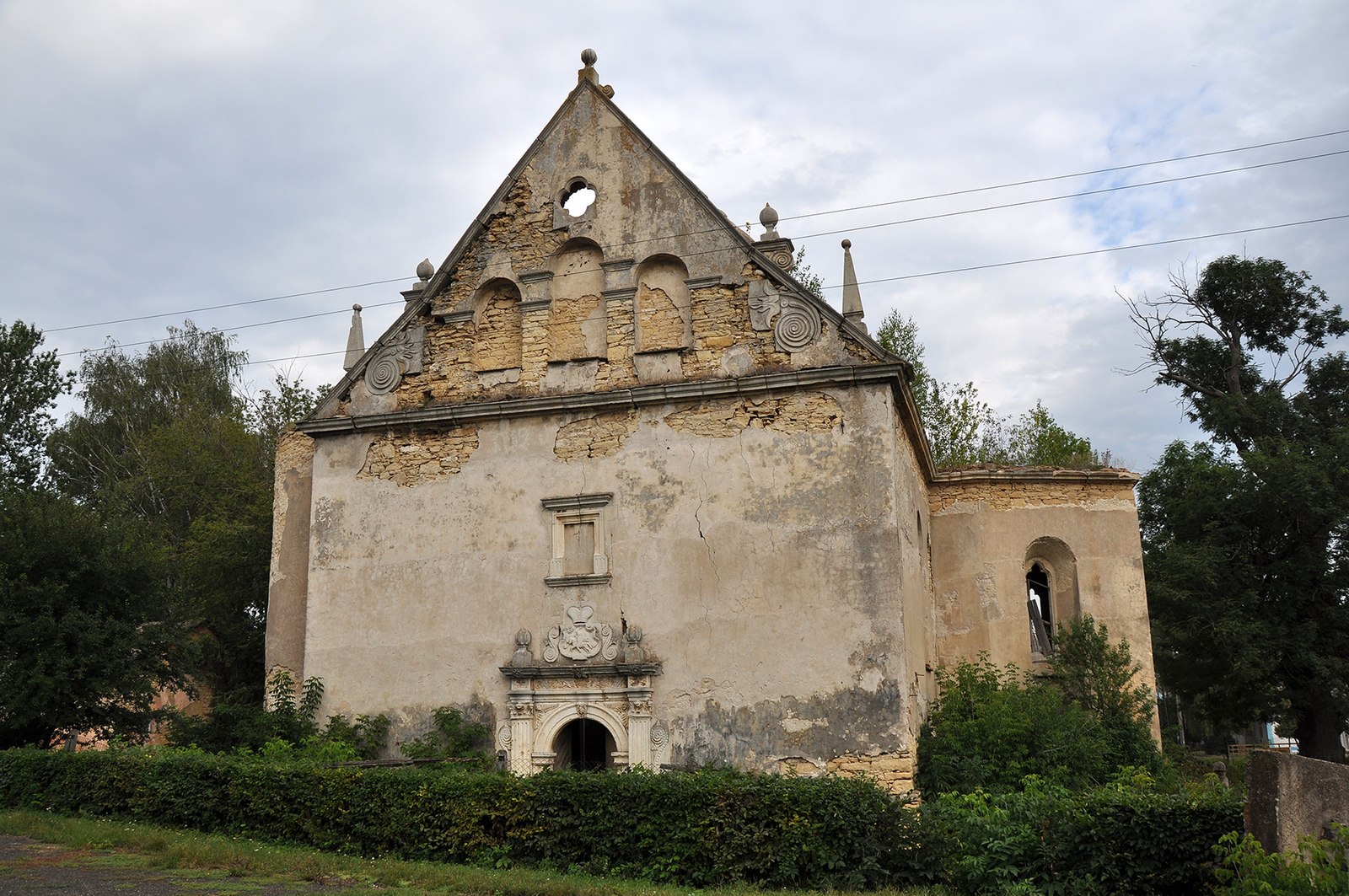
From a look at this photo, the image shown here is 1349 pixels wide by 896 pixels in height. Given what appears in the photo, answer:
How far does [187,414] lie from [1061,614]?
28677 mm

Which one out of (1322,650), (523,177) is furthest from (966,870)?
(1322,650)

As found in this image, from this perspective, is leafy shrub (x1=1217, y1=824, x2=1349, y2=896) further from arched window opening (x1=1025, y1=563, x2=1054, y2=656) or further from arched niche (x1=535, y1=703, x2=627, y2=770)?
arched window opening (x1=1025, y1=563, x2=1054, y2=656)

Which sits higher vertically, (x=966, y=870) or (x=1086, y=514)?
(x=1086, y=514)

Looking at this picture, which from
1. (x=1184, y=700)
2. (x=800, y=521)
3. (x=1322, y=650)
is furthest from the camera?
(x=1184, y=700)

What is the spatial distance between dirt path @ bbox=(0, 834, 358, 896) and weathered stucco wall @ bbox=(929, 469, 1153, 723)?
13.7m

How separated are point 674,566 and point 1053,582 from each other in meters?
9.36

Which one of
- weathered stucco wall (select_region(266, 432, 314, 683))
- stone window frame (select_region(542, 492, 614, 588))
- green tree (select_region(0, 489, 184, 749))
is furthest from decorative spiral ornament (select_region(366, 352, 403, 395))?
green tree (select_region(0, 489, 184, 749))

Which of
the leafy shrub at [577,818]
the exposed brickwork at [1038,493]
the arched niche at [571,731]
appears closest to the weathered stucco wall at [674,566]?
the arched niche at [571,731]

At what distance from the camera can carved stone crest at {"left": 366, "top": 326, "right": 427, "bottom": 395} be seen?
18.6 metres

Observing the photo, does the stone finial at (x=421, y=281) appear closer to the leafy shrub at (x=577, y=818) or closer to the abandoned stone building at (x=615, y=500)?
the abandoned stone building at (x=615, y=500)

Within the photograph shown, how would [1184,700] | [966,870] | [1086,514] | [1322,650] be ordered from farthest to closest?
[1184,700], [1322,650], [1086,514], [966,870]

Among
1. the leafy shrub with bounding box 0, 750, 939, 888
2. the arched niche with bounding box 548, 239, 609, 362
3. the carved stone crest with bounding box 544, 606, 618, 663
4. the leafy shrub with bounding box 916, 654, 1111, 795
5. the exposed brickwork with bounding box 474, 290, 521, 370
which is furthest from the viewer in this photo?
the exposed brickwork with bounding box 474, 290, 521, 370

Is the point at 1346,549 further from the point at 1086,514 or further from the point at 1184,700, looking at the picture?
the point at 1086,514

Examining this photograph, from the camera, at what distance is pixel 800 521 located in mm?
15930
